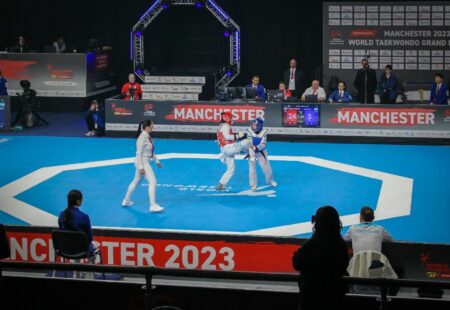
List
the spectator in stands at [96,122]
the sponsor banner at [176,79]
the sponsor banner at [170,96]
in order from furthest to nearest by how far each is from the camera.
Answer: the sponsor banner at [176,79] → the sponsor banner at [170,96] → the spectator in stands at [96,122]

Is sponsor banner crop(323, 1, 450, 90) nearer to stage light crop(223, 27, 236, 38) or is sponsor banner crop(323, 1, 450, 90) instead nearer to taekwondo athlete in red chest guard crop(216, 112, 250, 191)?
stage light crop(223, 27, 236, 38)

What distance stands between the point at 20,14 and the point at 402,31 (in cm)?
1535

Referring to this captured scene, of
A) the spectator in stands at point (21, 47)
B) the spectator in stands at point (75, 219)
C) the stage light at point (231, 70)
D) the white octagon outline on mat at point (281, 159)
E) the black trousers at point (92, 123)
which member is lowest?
the white octagon outline on mat at point (281, 159)

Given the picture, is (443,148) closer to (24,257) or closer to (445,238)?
(445,238)

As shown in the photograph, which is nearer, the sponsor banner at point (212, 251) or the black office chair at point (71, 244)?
the sponsor banner at point (212, 251)

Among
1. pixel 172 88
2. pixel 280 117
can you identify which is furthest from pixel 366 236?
pixel 172 88

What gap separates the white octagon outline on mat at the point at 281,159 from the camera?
15914 mm

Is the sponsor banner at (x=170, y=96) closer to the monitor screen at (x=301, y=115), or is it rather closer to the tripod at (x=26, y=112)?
the tripod at (x=26, y=112)

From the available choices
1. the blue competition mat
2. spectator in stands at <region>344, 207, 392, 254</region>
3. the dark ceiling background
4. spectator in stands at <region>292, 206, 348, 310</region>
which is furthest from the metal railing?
the dark ceiling background

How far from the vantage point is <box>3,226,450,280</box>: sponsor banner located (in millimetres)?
10898

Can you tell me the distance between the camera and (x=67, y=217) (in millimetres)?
11734

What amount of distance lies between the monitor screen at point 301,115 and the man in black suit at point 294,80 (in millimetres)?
3655

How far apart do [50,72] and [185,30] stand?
563 centimetres

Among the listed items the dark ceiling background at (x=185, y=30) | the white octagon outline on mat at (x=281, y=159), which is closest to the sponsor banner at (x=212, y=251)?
the white octagon outline on mat at (x=281, y=159)
